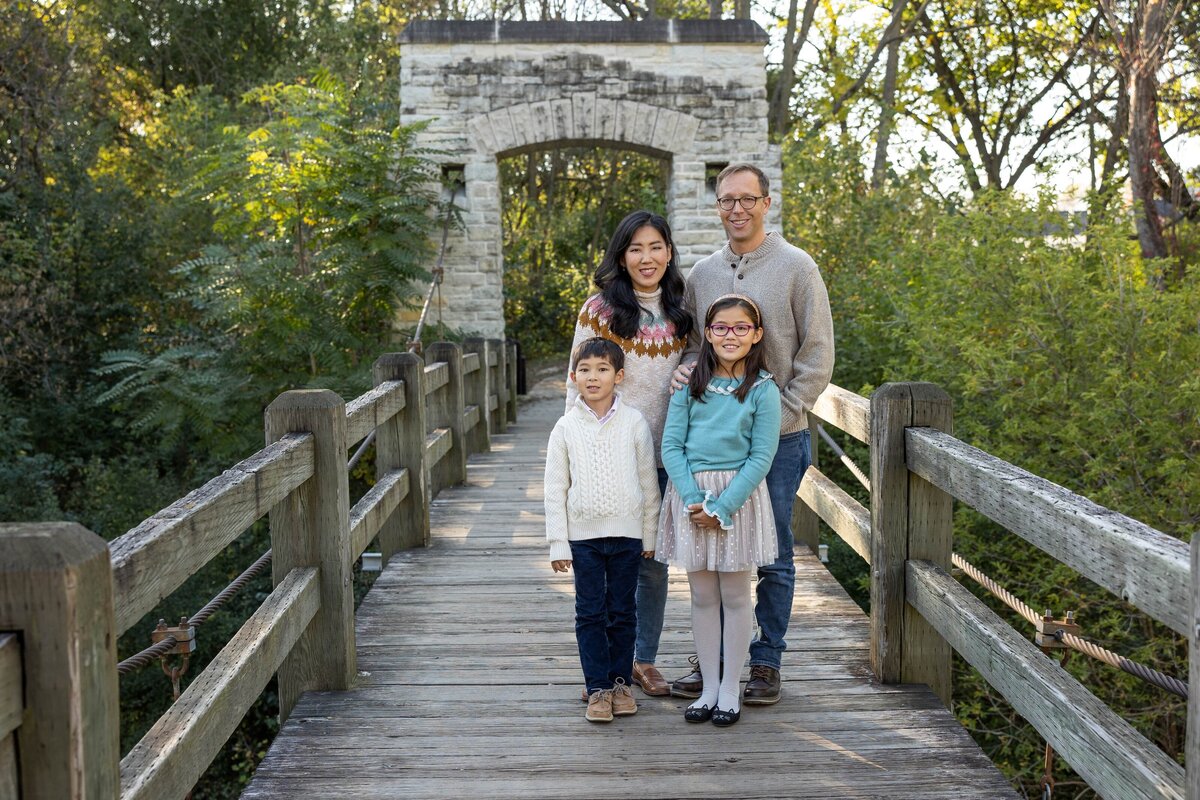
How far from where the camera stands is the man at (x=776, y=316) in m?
3.31

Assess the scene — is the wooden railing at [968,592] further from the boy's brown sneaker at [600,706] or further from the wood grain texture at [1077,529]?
the boy's brown sneaker at [600,706]

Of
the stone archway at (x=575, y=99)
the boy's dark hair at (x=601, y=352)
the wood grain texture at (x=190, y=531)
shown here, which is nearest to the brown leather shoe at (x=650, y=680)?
→ the boy's dark hair at (x=601, y=352)

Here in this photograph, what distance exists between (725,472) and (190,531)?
4.75ft

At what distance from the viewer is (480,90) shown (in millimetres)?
11383

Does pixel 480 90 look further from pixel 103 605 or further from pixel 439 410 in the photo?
pixel 103 605

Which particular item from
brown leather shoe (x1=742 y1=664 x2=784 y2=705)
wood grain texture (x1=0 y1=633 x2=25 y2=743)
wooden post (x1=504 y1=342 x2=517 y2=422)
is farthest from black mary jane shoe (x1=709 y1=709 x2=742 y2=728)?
wooden post (x1=504 y1=342 x2=517 y2=422)

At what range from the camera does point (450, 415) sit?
7.11m

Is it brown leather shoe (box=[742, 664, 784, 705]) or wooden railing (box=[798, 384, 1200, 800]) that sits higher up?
wooden railing (box=[798, 384, 1200, 800])

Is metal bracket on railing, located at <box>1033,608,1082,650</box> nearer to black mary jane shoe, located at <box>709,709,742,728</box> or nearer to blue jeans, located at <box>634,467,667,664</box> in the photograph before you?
black mary jane shoe, located at <box>709,709,742,728</box>

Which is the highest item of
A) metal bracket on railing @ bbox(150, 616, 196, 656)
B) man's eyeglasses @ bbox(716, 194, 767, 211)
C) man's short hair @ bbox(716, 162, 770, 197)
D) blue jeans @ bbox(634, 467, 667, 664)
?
man's short hair @ bbox(716, 162, 770, 197)

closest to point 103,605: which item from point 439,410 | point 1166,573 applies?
point 1166,573

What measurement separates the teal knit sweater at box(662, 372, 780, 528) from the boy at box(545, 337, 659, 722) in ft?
0.47

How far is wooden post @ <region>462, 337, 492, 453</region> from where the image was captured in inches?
348

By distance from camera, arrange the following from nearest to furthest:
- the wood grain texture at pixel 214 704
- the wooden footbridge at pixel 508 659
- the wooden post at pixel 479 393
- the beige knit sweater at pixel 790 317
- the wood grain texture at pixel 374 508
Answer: the wooden footbridge at pixel 508 659 < the wood grain texture at pixel 214 704 < the beige knit sweater at pixel 790 317 < the wood grain texture at pixel 374 508 < the wooden post at pixel 479 393
